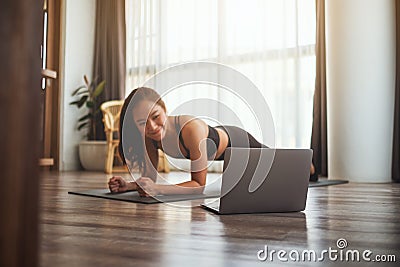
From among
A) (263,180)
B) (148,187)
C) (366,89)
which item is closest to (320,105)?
(366,89)

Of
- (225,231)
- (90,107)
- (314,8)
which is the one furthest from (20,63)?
(90,107)

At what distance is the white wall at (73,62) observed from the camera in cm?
457

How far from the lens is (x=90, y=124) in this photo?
472 centimetres

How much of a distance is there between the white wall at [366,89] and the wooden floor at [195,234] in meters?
1.48

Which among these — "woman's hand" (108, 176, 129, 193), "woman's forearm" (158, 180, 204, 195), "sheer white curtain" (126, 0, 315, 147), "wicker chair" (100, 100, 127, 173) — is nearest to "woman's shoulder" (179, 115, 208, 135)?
"woman's forearm" (158, 180, 204, 195)

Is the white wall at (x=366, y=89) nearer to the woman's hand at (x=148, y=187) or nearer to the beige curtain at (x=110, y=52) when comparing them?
the woman's hand at (x=148, y=187)

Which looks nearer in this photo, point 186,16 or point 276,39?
point 276,39

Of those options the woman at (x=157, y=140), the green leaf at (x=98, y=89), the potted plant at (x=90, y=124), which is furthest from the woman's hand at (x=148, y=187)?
the green leaf at (x=98, y=89)

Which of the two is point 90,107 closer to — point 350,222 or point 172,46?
point 172,46

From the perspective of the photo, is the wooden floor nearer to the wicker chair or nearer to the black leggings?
the black leggings

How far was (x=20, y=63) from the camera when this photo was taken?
1.28ft

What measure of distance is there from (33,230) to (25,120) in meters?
0.09

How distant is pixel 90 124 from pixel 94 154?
1.40 feet

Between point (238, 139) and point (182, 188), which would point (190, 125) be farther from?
point (238, 139)
